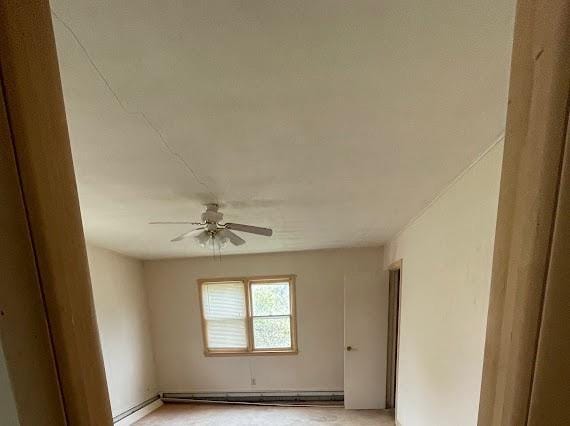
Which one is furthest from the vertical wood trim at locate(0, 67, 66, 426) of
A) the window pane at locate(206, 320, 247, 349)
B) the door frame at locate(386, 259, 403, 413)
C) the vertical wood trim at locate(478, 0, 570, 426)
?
the window pane at locate(206, 320, 247, 349)

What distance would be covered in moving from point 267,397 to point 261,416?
68 cm

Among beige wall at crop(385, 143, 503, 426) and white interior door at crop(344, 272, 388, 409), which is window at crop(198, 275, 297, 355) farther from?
beige wall at crop(385, 143, 503, 426)

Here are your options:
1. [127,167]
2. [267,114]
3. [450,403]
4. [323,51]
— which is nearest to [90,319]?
[323,51]

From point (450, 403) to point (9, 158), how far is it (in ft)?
8.58

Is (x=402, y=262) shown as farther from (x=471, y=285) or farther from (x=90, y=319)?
(x=90, y=319)

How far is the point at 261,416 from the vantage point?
4.90 meters

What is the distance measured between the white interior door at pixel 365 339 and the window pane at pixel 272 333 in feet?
3.43

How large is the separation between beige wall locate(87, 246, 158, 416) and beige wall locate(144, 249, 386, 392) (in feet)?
0.81

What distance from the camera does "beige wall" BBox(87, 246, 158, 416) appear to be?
4527mm

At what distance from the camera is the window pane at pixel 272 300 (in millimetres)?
5523

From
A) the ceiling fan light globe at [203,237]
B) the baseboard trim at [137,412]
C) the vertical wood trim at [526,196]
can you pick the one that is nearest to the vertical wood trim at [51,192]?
the vertical wood trim at [526,196]

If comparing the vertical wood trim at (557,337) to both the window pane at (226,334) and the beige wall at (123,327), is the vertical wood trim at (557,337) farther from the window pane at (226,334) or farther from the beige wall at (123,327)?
the window pane at (226,334)

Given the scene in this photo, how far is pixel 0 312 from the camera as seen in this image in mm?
350

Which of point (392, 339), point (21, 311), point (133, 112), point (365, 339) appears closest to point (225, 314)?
point (365, 339)
